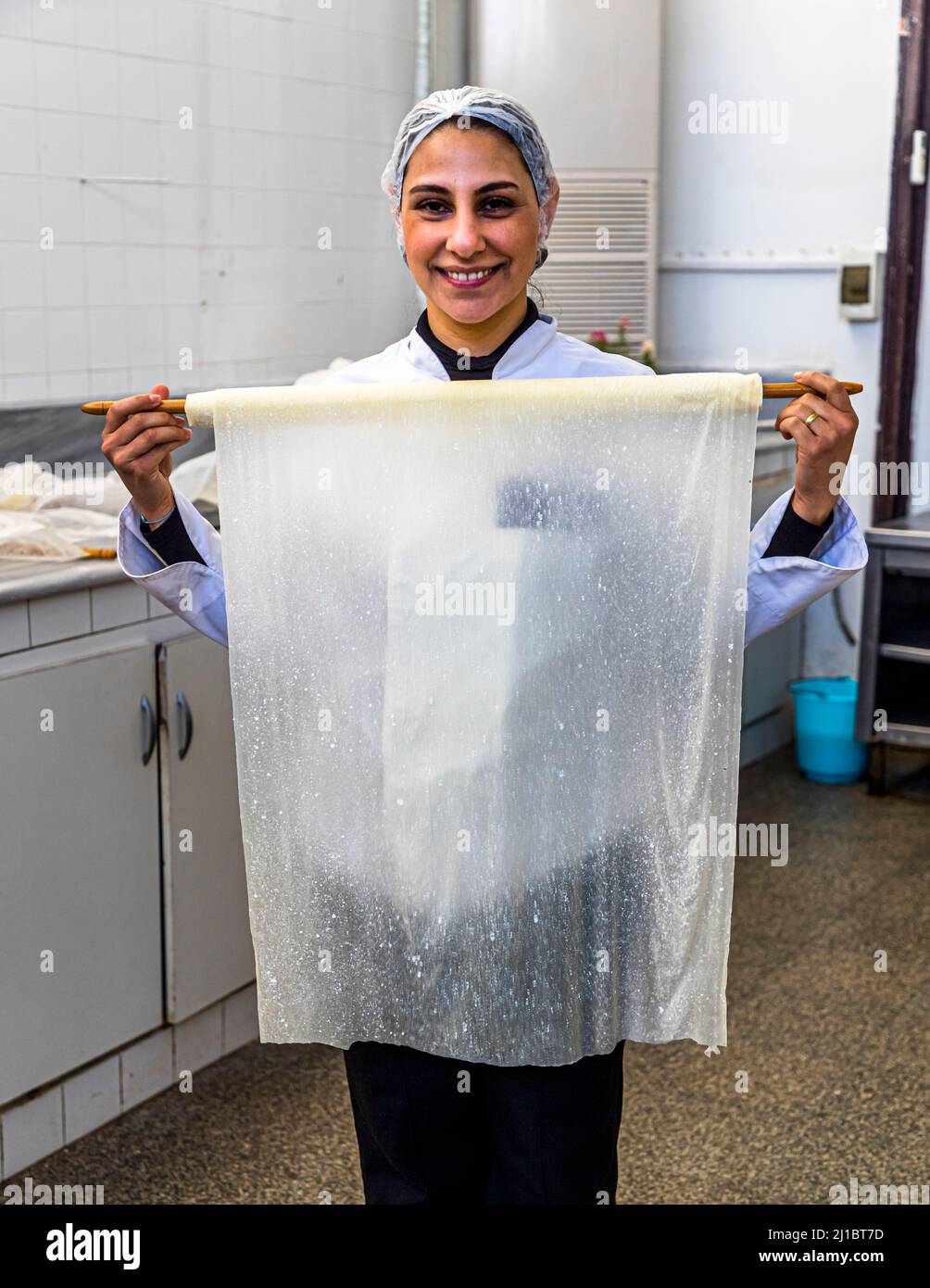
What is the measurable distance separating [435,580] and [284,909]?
0.35 metres

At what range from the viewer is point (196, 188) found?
3.31 metres

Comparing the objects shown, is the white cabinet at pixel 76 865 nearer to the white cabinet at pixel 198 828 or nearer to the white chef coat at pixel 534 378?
the white cabinet at pixel 198 828

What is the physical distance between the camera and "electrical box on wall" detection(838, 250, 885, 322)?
4.36 metres

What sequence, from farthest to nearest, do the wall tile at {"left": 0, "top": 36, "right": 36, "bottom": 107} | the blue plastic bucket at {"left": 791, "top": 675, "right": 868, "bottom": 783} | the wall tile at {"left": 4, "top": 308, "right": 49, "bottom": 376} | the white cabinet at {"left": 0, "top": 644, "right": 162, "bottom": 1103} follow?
1. the blue plastic bucket at {"left": 791, "top": 675, "right": 868, "bottom": 783}
2. the wall tile at {"left": 4, "top": 308, "right": 49, "bottom": 376}
3. the wall tile at {"left": 0, "top": 36, "right": 36, "bottom": 107}
4. the white cabinet at {"left": 0, "top": 644, "right": 162, "bottom": 1103}

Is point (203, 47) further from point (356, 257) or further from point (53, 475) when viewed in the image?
point (53, 475)

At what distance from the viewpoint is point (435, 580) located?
128 cm

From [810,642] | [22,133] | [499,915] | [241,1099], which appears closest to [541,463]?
[499,915]

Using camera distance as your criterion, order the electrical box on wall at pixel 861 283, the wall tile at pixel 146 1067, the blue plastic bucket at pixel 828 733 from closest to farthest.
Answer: the wall tile at pixel 146 1067 → the blue plastic bucket at pixel 828 733 → the electrical box on wall at pixel 861 283

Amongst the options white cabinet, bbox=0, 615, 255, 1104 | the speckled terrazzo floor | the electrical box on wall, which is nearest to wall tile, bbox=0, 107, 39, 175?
white cabinet, bbox=0, 615, 255, 1104

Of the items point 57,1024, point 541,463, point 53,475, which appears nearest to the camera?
point 541,463

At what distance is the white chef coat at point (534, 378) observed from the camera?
1.29 meters

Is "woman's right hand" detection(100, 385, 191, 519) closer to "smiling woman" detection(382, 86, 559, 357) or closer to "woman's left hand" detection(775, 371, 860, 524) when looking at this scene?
"smiling woman" detection(382, 86, 559, 357)

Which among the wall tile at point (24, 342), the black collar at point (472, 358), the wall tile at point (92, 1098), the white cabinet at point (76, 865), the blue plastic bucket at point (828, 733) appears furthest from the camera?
the blue plastic bucket at point (828, 733)

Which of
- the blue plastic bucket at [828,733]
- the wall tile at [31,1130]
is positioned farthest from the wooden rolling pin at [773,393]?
the blue plastic bucket at [828,733]
